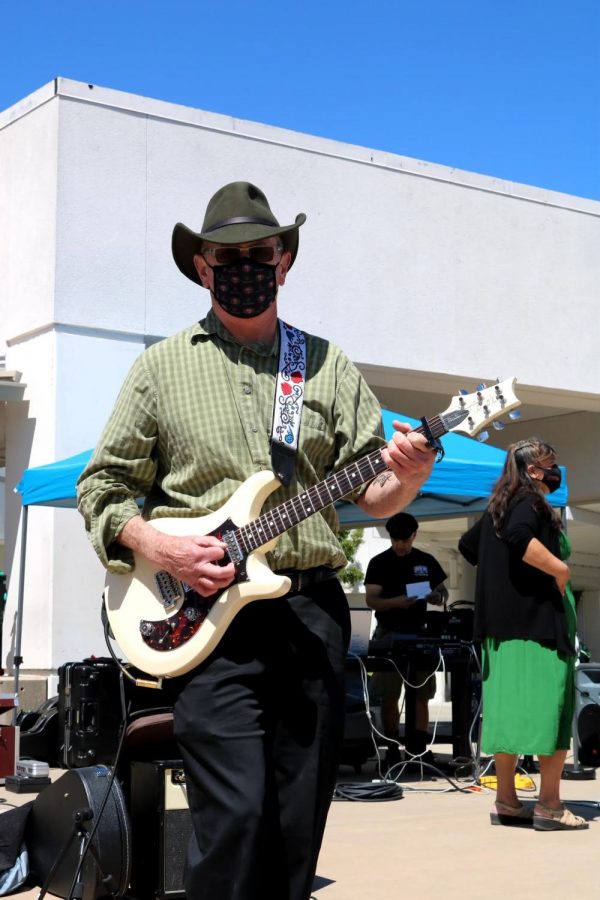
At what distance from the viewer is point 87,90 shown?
11.0 m

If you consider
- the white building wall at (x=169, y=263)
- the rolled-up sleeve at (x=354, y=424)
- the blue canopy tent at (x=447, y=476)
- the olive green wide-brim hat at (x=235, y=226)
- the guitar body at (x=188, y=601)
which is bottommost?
the guitar body at (x=188, y=601)

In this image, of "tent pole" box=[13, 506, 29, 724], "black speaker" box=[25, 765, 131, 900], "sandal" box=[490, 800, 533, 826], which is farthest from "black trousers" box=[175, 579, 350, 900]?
"tent pole" box=[13, 506, 29, 724]

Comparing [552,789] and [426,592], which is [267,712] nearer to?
[552,789]

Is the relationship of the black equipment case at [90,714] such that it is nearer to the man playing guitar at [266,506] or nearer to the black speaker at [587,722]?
the black speaker at [587,722]

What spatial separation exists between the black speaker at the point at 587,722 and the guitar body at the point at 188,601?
6.00 metres

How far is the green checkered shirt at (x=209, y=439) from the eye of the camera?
9.64 feet

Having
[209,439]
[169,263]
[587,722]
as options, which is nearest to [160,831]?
[209,439]

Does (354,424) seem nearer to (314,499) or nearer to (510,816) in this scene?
(314,499)

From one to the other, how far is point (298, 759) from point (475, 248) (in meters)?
10.9

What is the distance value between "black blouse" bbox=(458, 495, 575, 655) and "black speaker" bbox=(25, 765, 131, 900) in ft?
8.00

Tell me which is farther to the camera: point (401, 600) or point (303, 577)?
point (401, 600)

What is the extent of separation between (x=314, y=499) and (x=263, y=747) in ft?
1.90

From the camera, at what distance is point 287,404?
9.75 ft

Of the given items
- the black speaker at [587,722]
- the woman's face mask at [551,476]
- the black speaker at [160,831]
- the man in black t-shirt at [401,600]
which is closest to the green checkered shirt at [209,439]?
the black speaker at [160,831]
